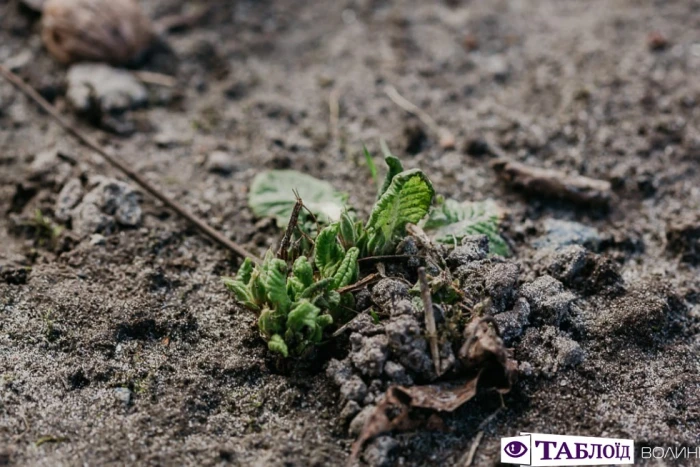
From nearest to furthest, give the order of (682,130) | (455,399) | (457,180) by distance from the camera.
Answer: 1. (455,399)
2. (457,180)
3. (682,130)

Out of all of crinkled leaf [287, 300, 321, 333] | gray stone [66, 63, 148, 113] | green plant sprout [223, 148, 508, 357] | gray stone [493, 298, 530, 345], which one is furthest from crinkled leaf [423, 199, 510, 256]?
gray stone [66, 63, 148, 113]

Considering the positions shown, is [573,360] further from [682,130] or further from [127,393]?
[682,130]

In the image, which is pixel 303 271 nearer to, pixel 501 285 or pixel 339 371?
pixel 339 371

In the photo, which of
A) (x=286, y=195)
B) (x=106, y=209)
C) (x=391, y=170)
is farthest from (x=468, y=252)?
(x=106, y=209)

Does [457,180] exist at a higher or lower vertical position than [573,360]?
higher

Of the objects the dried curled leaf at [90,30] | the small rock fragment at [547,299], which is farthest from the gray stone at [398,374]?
the dried curled leaf at [90,30]

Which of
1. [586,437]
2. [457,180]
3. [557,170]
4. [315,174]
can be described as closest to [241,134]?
[315,174]

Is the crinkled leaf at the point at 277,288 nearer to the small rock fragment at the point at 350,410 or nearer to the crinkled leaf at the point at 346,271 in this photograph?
the crinkled leaf at the point at 346,271
